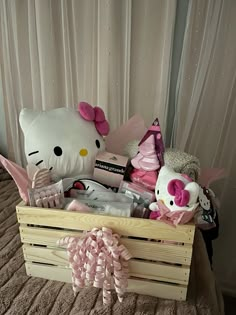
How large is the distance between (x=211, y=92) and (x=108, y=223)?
0.67 meters

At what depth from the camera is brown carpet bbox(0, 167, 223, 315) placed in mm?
739

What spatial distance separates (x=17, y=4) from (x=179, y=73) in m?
0.68

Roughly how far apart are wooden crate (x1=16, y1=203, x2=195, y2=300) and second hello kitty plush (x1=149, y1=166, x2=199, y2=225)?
0.03 metres

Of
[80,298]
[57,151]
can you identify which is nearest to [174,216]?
[80,298]

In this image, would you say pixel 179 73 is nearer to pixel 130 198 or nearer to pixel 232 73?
pixel 232 73

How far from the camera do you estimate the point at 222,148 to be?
1197 mm

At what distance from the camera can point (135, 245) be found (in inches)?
29.1

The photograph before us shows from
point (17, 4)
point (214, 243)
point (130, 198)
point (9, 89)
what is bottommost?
point (214, 243)

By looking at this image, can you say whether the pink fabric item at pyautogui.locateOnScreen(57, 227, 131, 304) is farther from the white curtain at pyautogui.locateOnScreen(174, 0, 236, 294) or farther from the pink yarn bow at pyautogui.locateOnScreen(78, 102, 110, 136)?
the white curtain at pyautogui.locateOnScreen(174, 0, 236, 294)

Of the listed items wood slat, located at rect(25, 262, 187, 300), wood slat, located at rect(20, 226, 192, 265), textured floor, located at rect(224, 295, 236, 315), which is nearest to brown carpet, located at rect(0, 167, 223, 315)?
wood slat, located at rect(25, 262, 187, 300)

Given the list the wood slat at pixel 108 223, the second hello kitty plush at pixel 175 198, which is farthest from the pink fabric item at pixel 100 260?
the second hello kitty plush at pixel 175 198

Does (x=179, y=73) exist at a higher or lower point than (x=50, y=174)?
higher

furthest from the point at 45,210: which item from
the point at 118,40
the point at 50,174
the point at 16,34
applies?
the point at 16,34

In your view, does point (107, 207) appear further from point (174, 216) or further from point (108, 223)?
point (174, 216)
